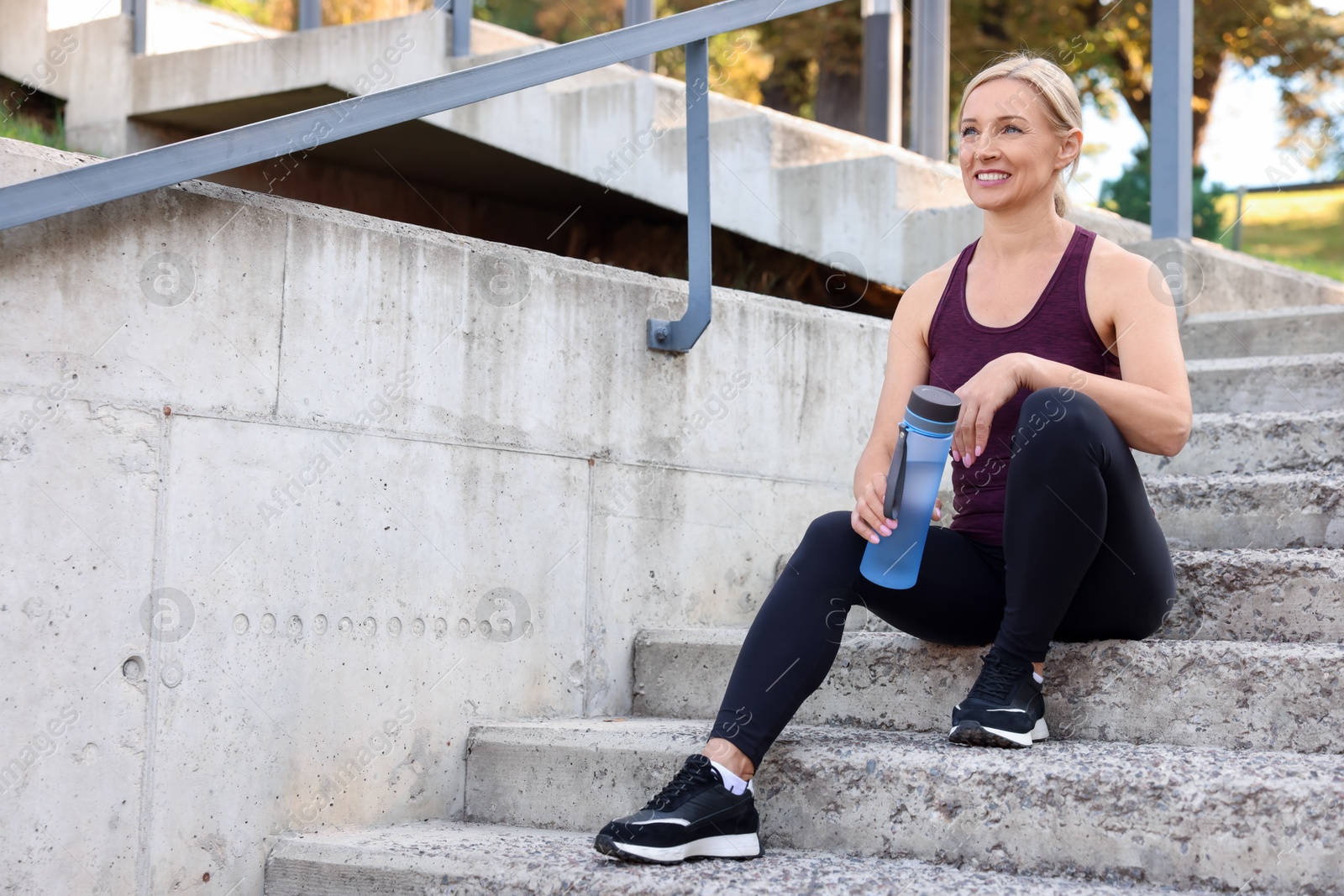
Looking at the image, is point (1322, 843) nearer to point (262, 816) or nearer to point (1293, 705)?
point (1293, 705)

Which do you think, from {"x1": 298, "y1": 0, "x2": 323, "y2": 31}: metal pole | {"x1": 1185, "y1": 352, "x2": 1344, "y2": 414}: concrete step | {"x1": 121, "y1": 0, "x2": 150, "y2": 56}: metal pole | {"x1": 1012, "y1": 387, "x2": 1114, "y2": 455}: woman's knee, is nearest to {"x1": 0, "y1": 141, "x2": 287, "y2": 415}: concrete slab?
{"x1": 1012, "y1": 387, "x2": 1114, "y2": 455}: woman's knee

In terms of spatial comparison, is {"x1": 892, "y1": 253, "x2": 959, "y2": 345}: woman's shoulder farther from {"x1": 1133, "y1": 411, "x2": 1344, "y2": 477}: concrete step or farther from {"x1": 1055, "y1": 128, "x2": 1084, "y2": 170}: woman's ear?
{"x1": 1133, "y1": 411, "x2": 1344, "y2": 477}: concrete step

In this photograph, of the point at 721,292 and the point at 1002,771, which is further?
the point at 721,292

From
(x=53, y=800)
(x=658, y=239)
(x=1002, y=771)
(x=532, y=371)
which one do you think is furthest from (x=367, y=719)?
(x=658, y=239)

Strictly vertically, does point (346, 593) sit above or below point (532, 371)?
below

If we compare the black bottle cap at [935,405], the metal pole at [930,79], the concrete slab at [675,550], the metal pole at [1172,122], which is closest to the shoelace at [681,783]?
the black bottle cap at [935,405]

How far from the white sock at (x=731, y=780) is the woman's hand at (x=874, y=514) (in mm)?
426

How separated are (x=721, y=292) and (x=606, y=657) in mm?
884

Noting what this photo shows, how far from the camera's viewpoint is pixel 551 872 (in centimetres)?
190

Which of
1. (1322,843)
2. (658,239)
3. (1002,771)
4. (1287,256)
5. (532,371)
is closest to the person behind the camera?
(1322,843)

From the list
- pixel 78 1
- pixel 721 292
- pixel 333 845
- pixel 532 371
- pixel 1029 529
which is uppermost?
pixel 78 1

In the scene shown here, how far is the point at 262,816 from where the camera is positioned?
7.12 ft

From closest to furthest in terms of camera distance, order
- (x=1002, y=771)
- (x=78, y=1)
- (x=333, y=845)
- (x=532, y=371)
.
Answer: (x=1002, y=771) → (x=333, y=845) → (x=532, y=371) → (x=78, y=1)

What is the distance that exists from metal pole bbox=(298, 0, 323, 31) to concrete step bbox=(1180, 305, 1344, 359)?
4500 millimetres
